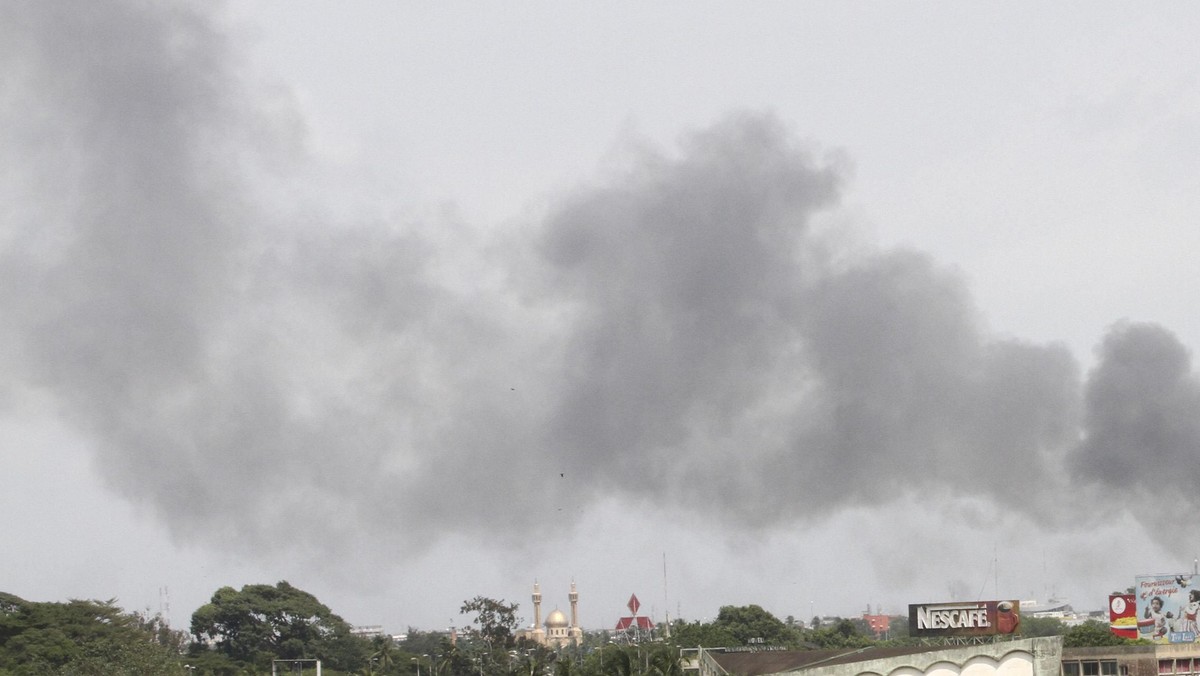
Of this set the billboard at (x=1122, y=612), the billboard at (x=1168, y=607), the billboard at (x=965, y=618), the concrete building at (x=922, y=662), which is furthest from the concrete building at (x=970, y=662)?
the billboard at (x=1122, y=612)

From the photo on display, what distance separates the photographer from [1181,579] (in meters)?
178

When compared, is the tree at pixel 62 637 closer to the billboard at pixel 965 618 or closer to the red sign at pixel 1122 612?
the billboard at pixel 965 618

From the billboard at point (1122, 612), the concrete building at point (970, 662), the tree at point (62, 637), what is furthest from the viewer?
the billboard at point (1122, 612)

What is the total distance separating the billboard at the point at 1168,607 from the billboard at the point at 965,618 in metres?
74.9

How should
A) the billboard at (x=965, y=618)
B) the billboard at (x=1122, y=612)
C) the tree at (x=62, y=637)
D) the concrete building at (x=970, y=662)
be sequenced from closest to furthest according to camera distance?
the concrete building at (x=970, y=662), the billboard at (x=965, y=618), the tree at (x=62, y=637), the billboard at (x=1122, y=612)

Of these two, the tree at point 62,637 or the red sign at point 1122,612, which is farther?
the red sign at point 1122,612

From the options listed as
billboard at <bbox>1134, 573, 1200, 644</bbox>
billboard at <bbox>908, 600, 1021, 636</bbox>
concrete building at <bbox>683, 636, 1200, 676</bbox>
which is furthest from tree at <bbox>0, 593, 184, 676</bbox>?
billboard at <bbox>1134, 573, 1200, 644</bbox>

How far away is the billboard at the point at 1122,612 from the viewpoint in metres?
196

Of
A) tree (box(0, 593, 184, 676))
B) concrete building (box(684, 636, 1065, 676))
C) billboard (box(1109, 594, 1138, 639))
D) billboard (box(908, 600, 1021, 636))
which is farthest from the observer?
billboard (box(1109, 594, 1138, 639))

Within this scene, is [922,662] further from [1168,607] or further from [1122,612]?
[1122,612]

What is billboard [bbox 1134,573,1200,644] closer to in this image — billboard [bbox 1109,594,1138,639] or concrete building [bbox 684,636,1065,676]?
billboard [bbox 1109,594,1138,639]

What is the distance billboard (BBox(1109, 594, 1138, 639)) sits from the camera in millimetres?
195875

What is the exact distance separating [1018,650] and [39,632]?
13469cm

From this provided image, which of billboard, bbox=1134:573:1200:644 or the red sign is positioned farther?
the red sign
